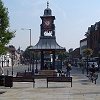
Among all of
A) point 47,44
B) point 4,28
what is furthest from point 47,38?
point 4,28

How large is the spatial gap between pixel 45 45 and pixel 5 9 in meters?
22.9

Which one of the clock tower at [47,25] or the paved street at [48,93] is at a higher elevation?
the clock tower at [47,25]

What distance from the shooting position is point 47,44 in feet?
151

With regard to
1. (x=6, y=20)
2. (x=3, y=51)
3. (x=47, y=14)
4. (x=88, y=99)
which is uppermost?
(x=47, y=14)

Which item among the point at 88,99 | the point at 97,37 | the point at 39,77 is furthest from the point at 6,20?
the point at 97,37

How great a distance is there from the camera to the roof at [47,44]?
149 ft

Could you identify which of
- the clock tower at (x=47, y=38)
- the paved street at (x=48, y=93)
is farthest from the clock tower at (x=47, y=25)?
the paved street at (x=48, y=93)

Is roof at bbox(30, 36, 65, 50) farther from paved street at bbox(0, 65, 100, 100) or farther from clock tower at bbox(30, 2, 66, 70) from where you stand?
paved street at bbox(0, 65, 100, 100)

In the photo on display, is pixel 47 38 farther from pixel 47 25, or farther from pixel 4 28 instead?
pixel 4 28

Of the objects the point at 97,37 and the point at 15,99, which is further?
the point at 97,37

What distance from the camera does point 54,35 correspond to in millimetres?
47000

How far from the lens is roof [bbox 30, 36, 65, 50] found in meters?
45.4

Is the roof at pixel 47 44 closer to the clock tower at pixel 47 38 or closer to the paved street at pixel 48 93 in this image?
the clock tower at pixel 47 38

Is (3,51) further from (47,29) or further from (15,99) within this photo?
(47,29)
